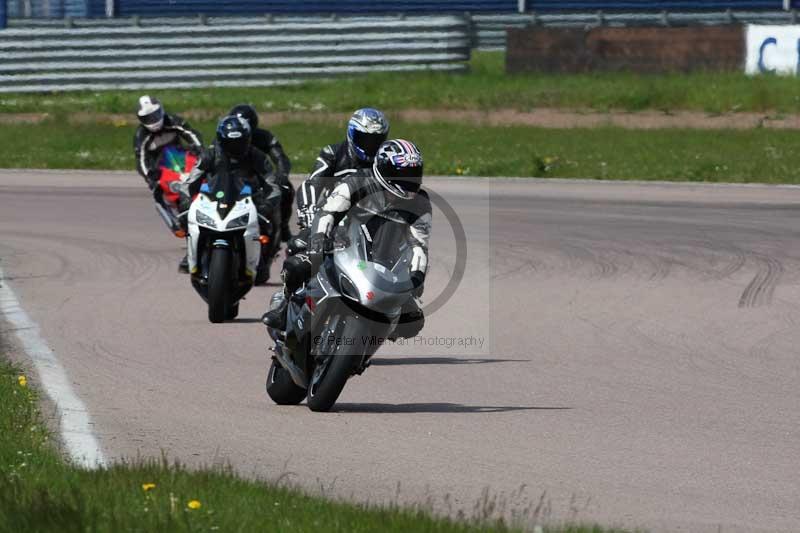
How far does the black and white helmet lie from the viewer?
51.5 ft

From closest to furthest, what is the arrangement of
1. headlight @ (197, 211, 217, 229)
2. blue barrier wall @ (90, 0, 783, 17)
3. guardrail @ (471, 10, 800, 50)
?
headlight @ (197, 211, 217, 229) → guardrail @ (471, 10, 800, 50) → blue barrier wall @ (90, 0, 783, 17)

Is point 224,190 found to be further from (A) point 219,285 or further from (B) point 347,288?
(B) point 347,288

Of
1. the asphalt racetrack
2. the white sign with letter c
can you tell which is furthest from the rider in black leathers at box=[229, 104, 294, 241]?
the white sign with letter c

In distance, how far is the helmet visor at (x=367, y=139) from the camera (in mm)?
10359

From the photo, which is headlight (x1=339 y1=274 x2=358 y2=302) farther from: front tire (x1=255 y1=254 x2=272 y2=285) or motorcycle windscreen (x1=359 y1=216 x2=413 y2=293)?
front tire (x1=255 y1=254 x2=272 y2=285)

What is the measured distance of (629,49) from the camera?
31.4 m

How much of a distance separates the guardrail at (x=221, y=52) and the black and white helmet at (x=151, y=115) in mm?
14913

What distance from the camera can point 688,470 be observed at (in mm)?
7117

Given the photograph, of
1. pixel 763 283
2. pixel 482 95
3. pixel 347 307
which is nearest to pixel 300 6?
pixel 482 95

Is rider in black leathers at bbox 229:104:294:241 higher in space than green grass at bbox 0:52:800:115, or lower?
higher

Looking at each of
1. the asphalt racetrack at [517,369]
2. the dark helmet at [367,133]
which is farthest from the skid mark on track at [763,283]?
the dark helmet at [367,133]

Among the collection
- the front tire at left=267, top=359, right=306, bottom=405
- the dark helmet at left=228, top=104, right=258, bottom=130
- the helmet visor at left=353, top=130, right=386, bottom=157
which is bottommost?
the front tire at left=267, top=359, right=306, bottom=405

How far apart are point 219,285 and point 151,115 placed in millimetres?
4047

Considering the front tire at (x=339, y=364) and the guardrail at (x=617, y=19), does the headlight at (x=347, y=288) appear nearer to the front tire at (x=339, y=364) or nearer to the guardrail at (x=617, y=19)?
the front tire at (x=339, y=364)
